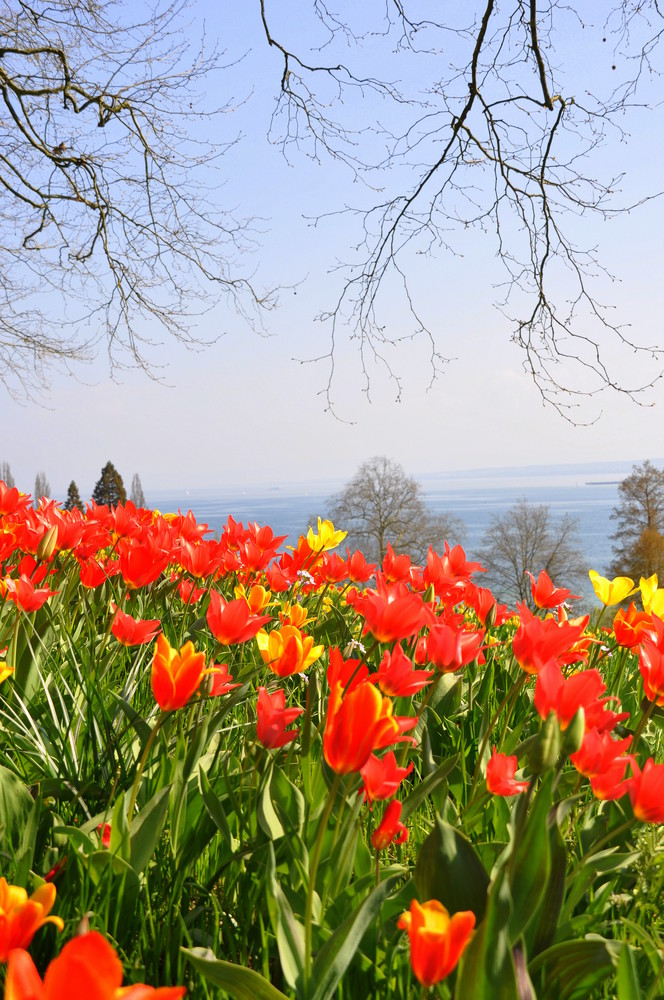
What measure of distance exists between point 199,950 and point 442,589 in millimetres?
1490

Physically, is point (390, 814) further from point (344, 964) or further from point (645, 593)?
point (645, 593)

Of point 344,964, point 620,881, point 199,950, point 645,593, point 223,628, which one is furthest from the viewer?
point 645,593

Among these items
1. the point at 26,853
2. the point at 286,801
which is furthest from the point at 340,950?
the point at 26,853

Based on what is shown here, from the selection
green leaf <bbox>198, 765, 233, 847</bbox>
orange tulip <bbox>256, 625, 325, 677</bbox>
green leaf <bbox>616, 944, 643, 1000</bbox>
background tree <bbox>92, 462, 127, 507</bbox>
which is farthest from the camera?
background tree <bbox>92, 462, 127, 507</bbox>

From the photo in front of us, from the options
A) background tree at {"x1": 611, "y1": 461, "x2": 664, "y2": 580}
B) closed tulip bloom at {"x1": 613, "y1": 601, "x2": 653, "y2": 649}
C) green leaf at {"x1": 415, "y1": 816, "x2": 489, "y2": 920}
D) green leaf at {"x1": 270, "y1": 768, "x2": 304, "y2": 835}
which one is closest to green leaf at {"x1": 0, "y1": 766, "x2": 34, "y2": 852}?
green leaf at {"x1": 270, "y1": 768, "x2": 304, "y2": 835}

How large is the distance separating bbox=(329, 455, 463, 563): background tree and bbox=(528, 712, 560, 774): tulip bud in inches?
1245

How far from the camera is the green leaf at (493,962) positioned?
36.8 inches

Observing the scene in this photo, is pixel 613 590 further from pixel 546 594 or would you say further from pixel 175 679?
pixel 175 679

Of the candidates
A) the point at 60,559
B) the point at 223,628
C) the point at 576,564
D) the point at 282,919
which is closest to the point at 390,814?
the point at 282,919

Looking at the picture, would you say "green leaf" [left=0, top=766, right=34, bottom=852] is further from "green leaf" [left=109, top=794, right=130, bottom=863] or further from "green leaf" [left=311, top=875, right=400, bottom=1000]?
"green leaf" [left=311, top=875, right=400, bottom=1000]

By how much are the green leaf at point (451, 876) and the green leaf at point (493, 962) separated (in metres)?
0.18

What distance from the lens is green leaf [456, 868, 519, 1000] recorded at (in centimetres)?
94

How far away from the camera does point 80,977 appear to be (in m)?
0.55

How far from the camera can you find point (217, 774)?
1.71 m
